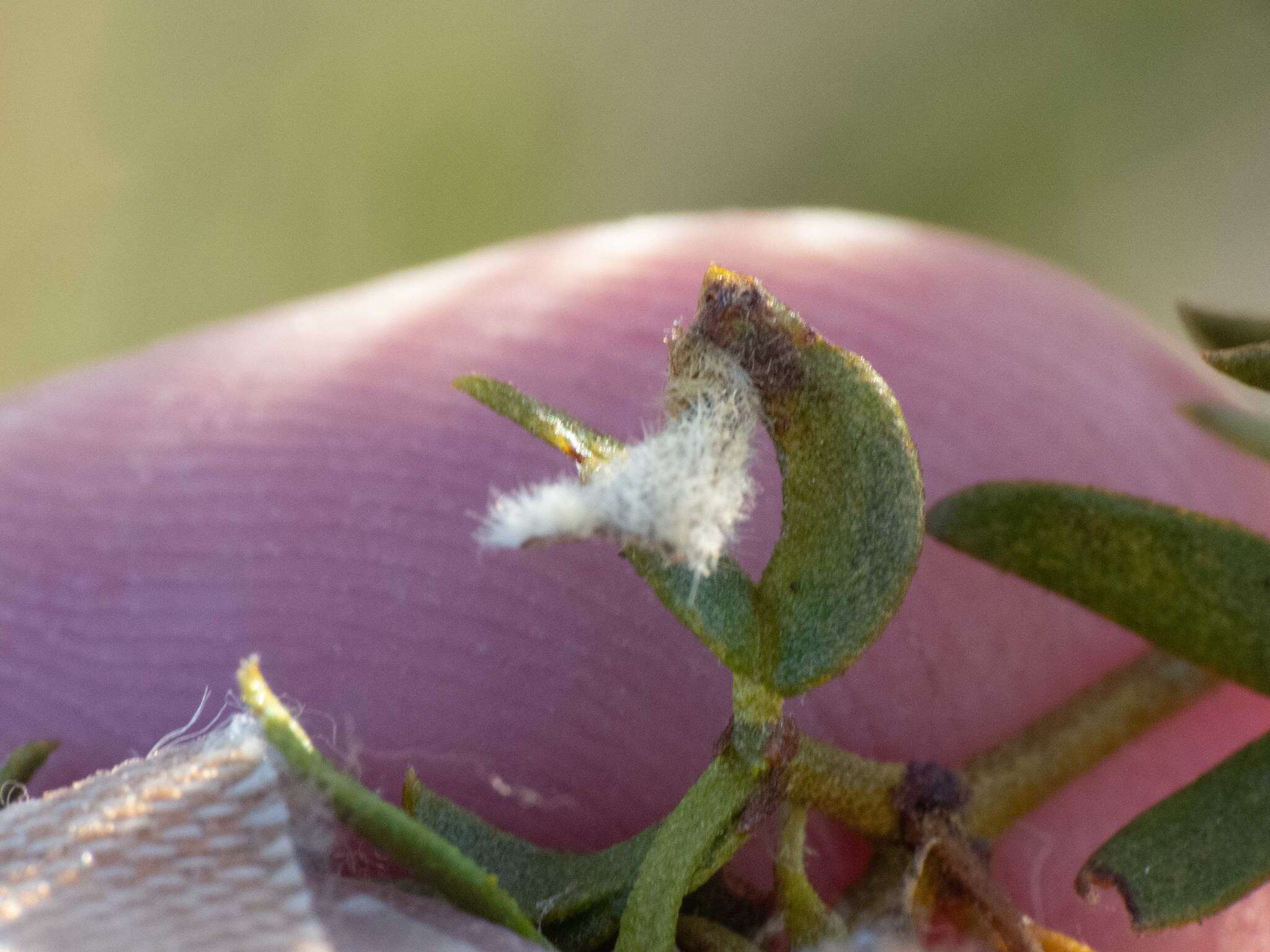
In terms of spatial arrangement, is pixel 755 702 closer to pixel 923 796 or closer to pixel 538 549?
pixel 923 796

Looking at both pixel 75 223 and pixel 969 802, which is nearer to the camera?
pixel 969 802

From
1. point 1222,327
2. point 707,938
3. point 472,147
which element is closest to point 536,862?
point 707,938

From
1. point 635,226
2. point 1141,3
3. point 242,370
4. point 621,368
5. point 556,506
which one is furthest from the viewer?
point 1141,3

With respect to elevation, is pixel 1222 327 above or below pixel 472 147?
below

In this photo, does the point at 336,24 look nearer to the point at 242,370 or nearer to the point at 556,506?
the point at 242,370

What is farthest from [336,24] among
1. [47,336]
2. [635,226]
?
[635,226]

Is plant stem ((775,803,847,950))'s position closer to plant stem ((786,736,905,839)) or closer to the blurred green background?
plant stem ((786,736,905,839))

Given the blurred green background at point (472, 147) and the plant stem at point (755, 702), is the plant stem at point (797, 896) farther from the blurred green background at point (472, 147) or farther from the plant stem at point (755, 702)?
the blurred green background at point (472, 147)

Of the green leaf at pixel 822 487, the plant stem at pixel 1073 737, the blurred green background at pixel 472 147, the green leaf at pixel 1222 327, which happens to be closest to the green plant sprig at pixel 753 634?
the green leaf at pixel 822 487
